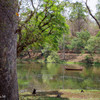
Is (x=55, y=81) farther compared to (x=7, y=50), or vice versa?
(x=55, y=81)

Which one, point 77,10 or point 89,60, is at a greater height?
point 77,10

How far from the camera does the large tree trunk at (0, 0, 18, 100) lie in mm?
3824

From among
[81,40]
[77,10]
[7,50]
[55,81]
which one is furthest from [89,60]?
[7,50]

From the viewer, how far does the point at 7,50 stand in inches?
153

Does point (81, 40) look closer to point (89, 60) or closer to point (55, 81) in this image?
point (89, 60)

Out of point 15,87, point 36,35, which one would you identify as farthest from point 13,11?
point 36,35

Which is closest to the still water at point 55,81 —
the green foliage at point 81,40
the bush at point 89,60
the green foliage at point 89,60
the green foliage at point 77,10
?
the green foliage at point 77,10

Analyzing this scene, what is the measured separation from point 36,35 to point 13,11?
3612mm

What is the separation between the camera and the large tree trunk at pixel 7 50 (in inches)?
151

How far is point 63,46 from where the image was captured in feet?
158

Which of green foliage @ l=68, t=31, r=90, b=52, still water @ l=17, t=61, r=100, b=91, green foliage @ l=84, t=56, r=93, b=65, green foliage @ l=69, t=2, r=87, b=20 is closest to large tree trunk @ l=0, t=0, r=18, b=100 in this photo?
still water @ l=17, t=61, r=100, b=91

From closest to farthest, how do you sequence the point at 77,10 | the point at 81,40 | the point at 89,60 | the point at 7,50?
1. the point at 7,50
2. the point at 77,10
3. the point at 89,60
4. the point at 81,40

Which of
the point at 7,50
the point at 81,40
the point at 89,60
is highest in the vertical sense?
the point at 81,40

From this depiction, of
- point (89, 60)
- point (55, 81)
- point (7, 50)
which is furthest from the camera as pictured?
point (89, 60)
